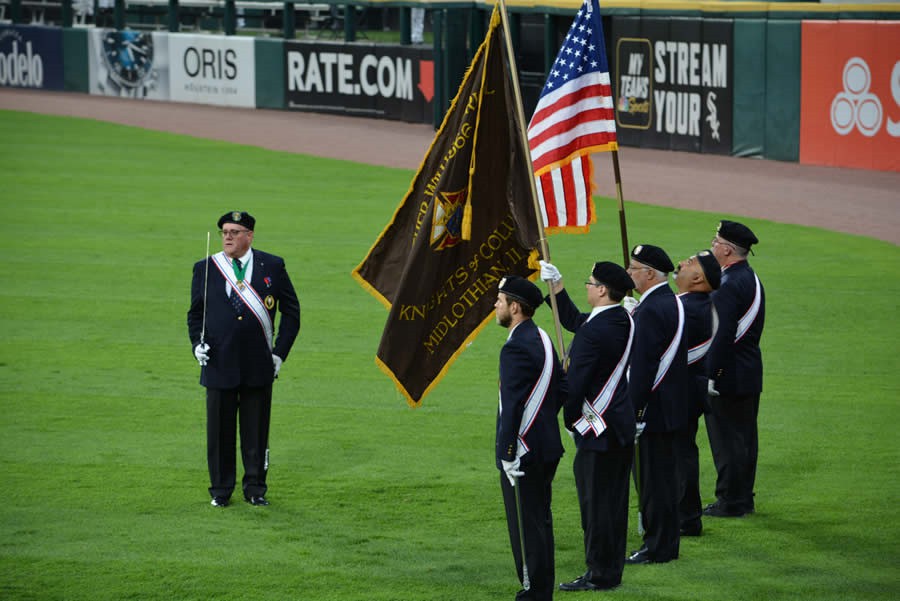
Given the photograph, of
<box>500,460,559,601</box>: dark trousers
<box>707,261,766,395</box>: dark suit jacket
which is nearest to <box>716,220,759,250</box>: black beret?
<box>707,261,766,395</box>: dark suit jacket

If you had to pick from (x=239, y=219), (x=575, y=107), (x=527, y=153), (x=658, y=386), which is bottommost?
(x=658, y=386)

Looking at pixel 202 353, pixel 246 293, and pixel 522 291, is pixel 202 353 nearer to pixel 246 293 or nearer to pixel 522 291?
pixel 246 293

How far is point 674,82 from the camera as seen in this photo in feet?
81.1

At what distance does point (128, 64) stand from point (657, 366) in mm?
30322

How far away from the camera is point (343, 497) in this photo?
9.04 meters

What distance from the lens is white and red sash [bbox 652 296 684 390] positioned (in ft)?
25.1

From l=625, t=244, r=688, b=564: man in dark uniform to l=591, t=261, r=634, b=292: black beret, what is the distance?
0.40 metres

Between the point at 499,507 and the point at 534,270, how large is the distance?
1.71 metres

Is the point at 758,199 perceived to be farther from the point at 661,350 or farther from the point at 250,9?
A: the point at 250,9

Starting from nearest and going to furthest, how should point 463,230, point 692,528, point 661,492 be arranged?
point 661,492, point 463,230, point 692,528

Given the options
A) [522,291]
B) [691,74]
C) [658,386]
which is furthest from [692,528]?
[691,74]

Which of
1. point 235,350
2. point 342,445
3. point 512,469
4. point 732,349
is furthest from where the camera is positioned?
point 342,445

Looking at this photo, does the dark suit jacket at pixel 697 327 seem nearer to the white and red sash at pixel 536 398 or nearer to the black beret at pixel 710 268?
the black beret at pixel 710 268

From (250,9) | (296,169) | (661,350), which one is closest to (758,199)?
(296,169)
